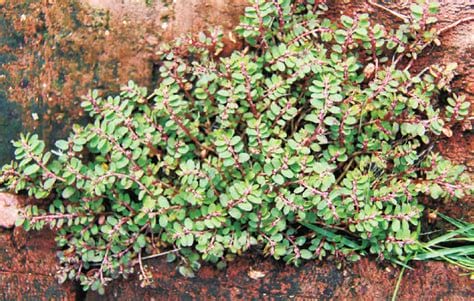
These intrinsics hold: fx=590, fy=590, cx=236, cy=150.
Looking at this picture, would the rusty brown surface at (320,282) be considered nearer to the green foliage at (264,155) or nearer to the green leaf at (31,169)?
the green foliage at (264,155)

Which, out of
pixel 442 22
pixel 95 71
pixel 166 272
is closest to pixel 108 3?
pixel 95 71

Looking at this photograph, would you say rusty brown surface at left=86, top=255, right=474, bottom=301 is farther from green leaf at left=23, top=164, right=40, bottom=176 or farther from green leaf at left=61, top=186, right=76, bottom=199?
green leaf at left=23, top=164, right=40, bottom=176

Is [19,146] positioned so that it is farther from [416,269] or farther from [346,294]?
[416,269]

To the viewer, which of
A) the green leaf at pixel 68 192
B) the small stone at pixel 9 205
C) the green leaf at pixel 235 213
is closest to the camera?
the green leaf at pixel 235 213

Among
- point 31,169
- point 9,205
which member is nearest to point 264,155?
point 31,169

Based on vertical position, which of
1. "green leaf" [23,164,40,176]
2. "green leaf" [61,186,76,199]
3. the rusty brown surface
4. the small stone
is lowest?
the rusty brown surface

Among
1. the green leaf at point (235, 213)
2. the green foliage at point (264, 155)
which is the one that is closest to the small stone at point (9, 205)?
the green foliage at point (264, 155)

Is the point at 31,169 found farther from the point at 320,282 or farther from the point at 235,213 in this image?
the point at 320,282

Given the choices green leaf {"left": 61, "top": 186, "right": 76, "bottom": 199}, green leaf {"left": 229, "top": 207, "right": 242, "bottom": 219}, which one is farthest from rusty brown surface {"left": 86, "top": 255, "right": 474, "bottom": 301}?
green leaf {"left": 61, "top": 186, "right": 76, "bottom": 199}

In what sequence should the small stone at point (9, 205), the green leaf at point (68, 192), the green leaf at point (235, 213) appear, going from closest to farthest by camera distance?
the green leaf at point (235, 213)
the green leaf at point (68, 192)
the small stone at point (9, 205)

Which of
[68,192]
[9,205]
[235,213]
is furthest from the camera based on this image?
[9,205]
